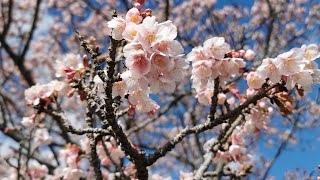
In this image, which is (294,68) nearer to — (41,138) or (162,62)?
(162,62)

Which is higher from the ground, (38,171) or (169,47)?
(38,171)

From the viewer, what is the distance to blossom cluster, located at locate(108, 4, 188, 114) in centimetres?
178

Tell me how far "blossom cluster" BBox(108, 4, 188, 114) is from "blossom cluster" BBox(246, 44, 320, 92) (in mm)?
561

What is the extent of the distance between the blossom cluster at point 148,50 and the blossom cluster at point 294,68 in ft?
1.84

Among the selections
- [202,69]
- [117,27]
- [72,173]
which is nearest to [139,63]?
[117,27]

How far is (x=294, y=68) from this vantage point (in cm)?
211

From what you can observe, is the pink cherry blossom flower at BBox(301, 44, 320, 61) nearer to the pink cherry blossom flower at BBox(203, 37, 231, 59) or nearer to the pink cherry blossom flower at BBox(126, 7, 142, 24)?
the pink cherry blossom flower at BBox(203, 37, 231, 59)

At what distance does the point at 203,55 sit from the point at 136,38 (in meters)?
0.57

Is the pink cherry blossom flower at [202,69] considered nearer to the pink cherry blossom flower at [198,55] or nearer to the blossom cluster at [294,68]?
the pink cherry blossom flower at [198,55]

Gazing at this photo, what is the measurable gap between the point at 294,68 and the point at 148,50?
2.67 ft

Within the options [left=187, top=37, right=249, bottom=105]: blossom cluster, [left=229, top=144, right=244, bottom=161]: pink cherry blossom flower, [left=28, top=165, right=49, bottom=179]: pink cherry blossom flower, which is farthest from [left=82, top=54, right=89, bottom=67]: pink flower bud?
[left=28, top=165, right=49, bottom=179]: pink cherry blossom flower

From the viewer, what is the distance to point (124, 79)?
1943 mm

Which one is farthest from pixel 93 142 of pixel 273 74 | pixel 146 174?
pixel 273 74

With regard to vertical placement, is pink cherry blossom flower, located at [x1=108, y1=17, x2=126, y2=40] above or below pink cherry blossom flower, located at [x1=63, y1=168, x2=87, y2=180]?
below
